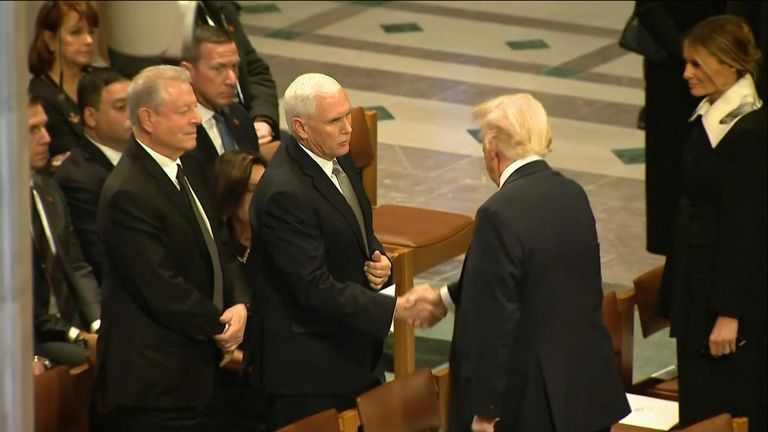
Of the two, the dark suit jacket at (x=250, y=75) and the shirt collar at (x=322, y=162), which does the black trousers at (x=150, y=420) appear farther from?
the dark suit jacket at (x=250, y=75)

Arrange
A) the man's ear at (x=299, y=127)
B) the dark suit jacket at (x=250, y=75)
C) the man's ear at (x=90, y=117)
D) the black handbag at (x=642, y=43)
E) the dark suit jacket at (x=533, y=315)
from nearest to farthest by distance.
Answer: the dark suit jacket at (x=533, y=315) < the man's ear at (x=299, y=127) < the man's ear at (x=90, y=117) < the dark suit jacket at (x=250, y=75) < the black handbag at (x=642, y=43)

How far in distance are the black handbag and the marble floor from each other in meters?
1.15

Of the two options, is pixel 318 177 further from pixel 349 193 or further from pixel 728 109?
pixel 728 109

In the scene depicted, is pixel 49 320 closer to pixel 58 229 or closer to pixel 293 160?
pixel 58 229

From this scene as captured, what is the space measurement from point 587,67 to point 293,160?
22.5 feet

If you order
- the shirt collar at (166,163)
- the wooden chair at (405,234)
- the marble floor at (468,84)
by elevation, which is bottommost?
the marble floor at (468,84)

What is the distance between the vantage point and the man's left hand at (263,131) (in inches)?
243

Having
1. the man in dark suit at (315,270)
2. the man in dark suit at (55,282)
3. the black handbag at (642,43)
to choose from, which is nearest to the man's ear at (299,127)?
the man in dark suit at (315,270)

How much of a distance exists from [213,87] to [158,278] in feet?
4.98

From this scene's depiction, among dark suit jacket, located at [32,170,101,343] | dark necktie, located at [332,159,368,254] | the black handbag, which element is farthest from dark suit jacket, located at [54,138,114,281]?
the black handbag

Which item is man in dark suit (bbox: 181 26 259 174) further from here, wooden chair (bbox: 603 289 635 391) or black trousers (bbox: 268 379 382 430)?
wooden chair (bbox: 603 289 635 391)

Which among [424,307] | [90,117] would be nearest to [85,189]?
[90,117]

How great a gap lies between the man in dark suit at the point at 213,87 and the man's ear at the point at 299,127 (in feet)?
4.30

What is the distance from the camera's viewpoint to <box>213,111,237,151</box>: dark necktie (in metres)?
5.51
